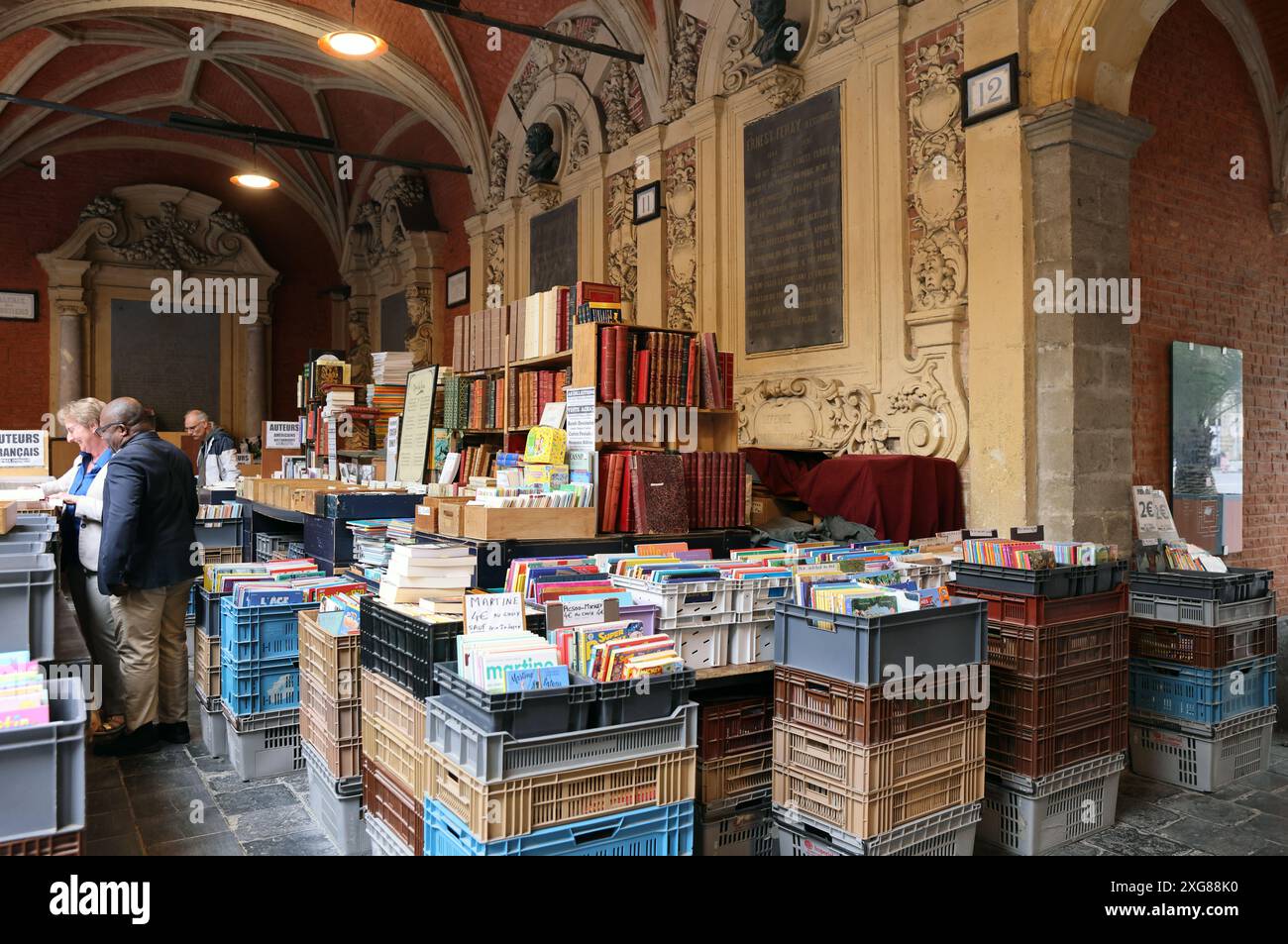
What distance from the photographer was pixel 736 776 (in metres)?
3.09

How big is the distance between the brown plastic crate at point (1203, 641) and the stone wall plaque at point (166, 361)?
576 inches

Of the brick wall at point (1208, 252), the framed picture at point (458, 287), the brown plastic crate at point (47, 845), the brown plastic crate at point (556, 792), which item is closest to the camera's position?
the brown plastic crate at point (47, 845)

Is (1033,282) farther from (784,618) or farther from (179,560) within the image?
(179,560)

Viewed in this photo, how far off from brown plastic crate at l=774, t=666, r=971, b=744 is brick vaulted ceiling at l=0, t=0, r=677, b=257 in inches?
267

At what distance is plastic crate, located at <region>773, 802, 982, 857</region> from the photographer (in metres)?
2.72

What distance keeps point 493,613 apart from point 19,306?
584 inches

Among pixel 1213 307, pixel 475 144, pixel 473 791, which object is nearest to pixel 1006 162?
pixel 1213 307

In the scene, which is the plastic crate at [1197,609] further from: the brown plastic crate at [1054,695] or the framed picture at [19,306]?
the framed picture at [19,306]

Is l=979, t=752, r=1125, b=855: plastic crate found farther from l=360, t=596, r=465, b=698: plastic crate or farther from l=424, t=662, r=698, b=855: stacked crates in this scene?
l=360, t=596, r=465, b=698: plastic crate

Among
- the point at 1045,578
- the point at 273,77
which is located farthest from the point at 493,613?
the point at 273,77

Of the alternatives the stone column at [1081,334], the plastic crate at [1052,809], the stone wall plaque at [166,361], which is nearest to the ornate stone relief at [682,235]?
the stone column at [1081,334]

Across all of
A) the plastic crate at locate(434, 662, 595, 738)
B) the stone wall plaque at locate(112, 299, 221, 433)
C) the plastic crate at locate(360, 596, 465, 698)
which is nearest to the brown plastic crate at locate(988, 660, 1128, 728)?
the plastic crate at locate(434, 662, 595, 738)

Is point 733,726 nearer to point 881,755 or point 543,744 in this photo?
point 881,755

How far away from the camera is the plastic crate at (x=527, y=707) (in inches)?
87.3
